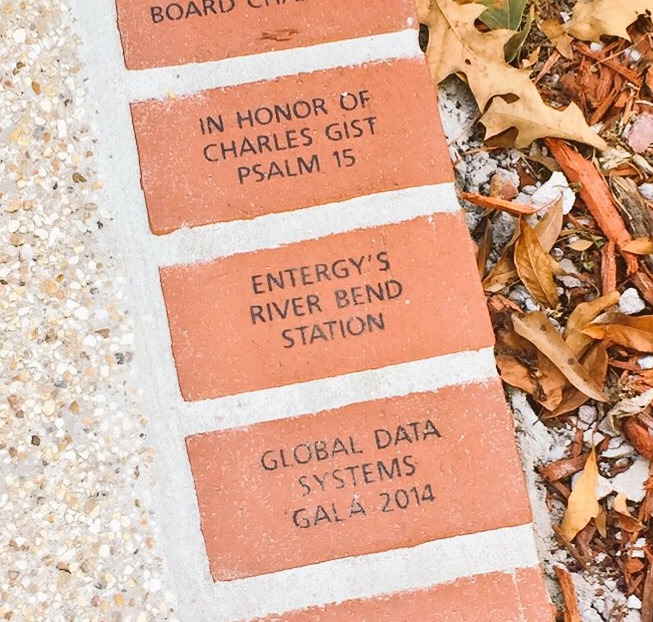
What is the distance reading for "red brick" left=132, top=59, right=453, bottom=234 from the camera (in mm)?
1137

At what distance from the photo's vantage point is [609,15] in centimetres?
135

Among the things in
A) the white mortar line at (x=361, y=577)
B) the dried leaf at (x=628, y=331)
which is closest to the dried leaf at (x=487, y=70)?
the dried leaf at (x=628, y=331)

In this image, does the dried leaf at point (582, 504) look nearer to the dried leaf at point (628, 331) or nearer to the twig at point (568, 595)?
the twig at point (568, 595)

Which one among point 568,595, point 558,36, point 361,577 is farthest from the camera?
point 558,36

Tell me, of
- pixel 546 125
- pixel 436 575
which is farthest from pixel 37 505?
pixel 546 125

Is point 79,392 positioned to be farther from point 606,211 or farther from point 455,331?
point 606,211

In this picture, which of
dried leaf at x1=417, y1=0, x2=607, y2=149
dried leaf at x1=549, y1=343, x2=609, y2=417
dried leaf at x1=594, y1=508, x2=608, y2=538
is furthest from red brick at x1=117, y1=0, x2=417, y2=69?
dried leaf at x1=594, y1=508, x2=608, y2=538

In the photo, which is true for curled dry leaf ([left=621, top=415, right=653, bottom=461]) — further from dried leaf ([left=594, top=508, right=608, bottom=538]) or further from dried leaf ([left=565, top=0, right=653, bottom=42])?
dried leaf ([left=565, top=0, right=653, bottom=42])

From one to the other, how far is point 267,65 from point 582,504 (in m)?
0.82

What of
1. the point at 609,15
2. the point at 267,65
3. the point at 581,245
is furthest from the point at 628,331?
the point at 267,65

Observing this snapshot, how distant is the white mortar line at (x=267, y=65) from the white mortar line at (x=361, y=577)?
68cm

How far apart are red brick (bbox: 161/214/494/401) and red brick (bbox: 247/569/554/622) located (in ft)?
1.04

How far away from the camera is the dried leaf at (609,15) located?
1.34 m

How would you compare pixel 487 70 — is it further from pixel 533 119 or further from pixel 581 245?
pixel 581 245
